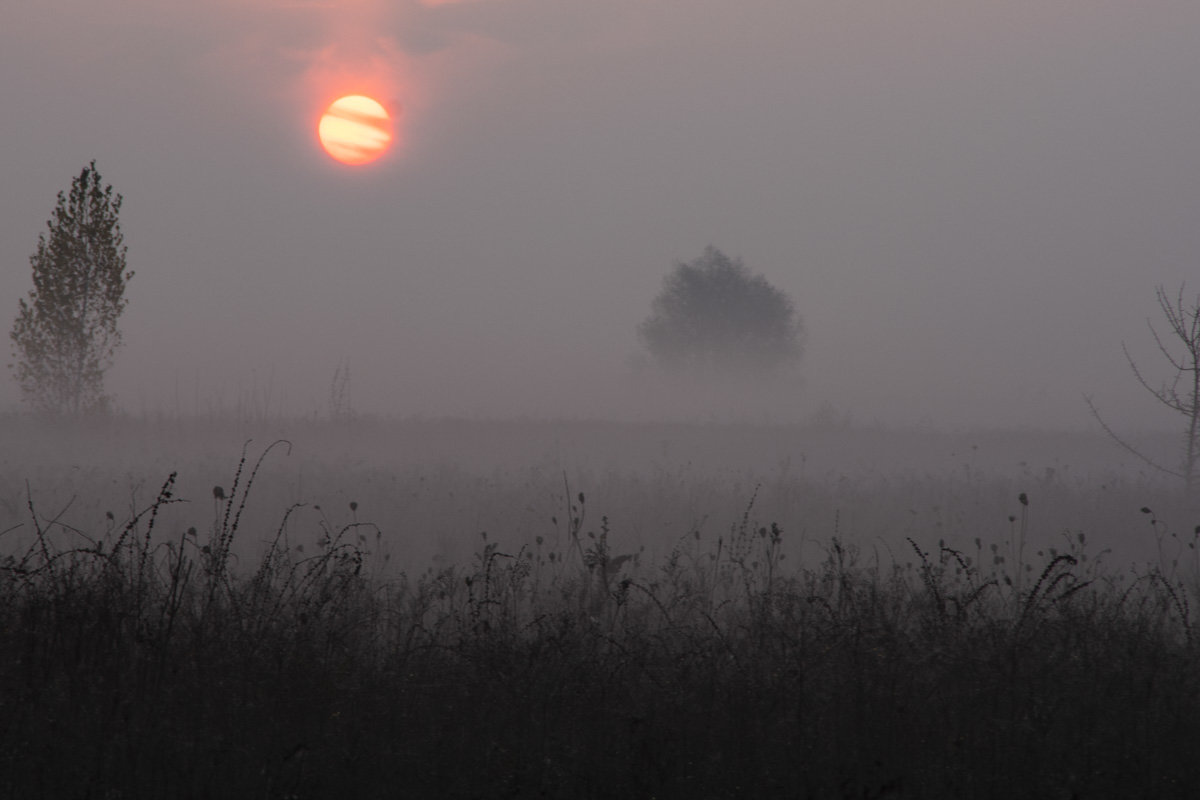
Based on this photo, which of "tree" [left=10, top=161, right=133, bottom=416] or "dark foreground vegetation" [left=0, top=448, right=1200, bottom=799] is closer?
"dark foreground vegetation" [left=0, top=448, right=1200, bottom=799]

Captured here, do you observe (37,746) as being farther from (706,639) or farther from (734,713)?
(706,639)

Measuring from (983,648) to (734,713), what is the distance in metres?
1.43

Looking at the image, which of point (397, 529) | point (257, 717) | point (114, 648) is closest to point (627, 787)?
point (257, 717)

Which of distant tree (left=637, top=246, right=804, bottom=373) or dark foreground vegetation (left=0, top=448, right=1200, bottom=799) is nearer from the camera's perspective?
dark foreground vegetation (left=0, top=448, right=1200, bottom=799)

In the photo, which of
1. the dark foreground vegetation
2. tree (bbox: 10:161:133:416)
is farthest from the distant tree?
the dark foreground vegetation

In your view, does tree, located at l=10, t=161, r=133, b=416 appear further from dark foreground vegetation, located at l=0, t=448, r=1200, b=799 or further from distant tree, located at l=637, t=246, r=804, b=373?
distant tree, located at l=637, t=246, r=804, b=373

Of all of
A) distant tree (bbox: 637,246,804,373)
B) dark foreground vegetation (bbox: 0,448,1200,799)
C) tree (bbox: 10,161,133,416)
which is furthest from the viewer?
distant tree (bbox: 637,246,804,373)

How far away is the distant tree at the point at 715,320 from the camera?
46.8 meters

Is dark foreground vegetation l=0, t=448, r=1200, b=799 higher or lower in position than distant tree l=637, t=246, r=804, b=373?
lower

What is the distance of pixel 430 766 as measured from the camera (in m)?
3.14

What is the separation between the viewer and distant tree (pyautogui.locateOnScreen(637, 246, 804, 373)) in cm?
4681

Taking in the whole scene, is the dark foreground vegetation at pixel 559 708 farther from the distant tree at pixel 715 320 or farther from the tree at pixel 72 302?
the distant tree at pixel 715 320

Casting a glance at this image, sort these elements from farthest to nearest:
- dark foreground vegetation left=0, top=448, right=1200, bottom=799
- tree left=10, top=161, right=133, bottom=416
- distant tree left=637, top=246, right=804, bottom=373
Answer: distant tree left=637, top=246, right=804, bottom=373 < tree left=10, top=161, right=133, bottom=416 < dark foreground vegetation left=0, top=448, right=1200, bottom=799

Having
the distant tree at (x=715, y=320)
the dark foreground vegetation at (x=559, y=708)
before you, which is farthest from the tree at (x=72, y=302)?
the distant tree at (x=715, y=320)
